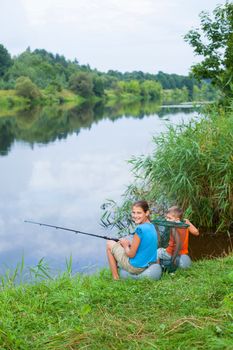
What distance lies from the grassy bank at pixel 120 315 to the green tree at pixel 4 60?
6897 centimetres

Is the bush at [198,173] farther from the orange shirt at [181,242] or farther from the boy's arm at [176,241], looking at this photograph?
the boy's arm at [176,241]

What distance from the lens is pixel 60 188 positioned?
1345cm

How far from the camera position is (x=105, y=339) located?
9.16 ft

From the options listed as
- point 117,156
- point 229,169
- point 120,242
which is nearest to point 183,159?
point 229,169

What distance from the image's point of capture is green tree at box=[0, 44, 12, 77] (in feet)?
230

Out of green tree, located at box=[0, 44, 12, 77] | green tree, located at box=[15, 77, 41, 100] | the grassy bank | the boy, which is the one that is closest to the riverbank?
green tree, located at box=[15, 77, 41, 100]

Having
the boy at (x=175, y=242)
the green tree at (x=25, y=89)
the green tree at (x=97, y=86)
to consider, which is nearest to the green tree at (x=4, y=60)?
the green tree at (x=97, y=86)

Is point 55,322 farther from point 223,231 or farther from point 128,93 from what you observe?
point 128,93

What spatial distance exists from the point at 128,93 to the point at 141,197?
283 feet

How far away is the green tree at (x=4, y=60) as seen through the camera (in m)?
70.2

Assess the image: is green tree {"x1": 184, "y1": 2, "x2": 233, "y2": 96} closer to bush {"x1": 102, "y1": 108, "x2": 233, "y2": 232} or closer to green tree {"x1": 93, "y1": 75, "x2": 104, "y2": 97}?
bush {"x1": 102, "y1": 108, "x2": 233, "y2": 232}

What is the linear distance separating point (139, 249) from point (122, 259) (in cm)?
21

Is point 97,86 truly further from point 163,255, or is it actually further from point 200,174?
point 163,255

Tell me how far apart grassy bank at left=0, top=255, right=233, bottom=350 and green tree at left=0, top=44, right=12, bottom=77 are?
68971 millimetres
